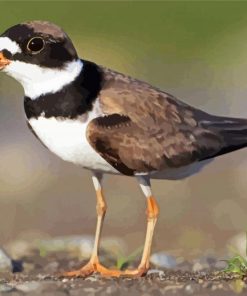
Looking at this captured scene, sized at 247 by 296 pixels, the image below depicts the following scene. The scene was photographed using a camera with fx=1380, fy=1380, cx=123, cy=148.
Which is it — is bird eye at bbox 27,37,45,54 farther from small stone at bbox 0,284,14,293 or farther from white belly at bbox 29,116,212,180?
small stone at bbox 0,284,14,293

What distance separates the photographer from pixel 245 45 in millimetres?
20094

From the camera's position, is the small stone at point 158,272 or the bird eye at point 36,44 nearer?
the bird eye at point 36,44

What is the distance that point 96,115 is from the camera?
321 inches

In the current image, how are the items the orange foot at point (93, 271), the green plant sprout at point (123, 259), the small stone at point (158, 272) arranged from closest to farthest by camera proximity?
the orange foot at point (93, 271) → the small stone at point (158, 272) → the green plant sprout at point (123, 259)

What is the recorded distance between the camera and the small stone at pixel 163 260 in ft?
32.1

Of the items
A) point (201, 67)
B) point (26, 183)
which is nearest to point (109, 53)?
point (201, 67)

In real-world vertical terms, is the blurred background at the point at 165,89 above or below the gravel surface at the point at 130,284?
below

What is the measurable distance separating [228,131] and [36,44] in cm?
145

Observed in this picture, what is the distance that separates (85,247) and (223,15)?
11.8 meters

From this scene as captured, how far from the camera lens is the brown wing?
8.23 metres

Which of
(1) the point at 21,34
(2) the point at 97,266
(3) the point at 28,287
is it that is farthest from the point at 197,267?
(1) the point at 21,34

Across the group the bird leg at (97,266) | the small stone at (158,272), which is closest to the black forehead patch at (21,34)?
the bird leg at (97,266)

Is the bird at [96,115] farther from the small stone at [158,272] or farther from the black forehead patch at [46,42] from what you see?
the small stone at [158,272]

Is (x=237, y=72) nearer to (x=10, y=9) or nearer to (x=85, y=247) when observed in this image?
(x=10, y=9)
